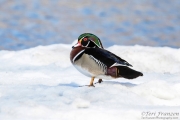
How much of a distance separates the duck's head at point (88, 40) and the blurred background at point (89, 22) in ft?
21.2

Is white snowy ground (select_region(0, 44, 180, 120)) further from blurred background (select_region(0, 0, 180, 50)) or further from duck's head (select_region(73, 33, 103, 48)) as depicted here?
blurred background (select_region(0, 0, 180, 50))

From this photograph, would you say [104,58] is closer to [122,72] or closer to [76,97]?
[122,72]

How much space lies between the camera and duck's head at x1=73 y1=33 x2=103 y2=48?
16.4ft

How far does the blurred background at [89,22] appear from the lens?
1228cm

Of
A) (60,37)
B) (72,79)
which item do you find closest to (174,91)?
(72,79)

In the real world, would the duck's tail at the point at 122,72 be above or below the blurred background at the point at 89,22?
below

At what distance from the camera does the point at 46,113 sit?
163 inches

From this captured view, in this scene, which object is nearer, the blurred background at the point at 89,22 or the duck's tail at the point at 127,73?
the duck's tail at the point at 127,73

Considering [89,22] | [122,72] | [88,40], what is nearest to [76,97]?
[122,72]

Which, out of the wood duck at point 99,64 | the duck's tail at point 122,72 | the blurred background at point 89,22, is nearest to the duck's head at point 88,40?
the wood duck at point 99,64

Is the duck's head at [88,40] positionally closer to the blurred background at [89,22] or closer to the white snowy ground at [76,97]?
the white snowy ground at [76,97]

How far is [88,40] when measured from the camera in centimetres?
502

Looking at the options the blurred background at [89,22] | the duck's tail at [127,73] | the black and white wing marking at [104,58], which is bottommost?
the duck's tail at [127,73]

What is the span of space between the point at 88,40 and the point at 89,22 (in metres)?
8.80
